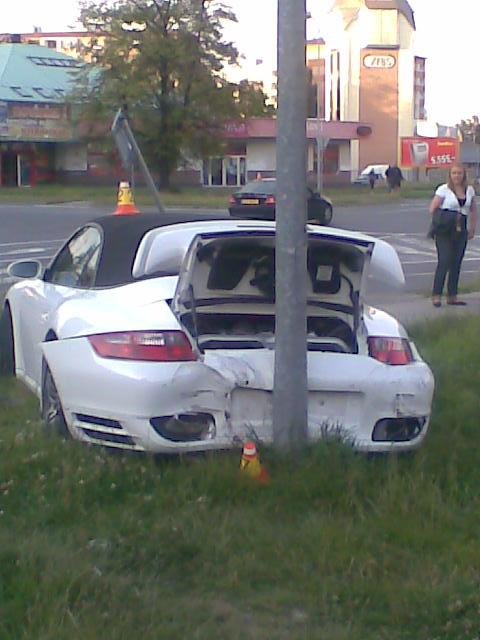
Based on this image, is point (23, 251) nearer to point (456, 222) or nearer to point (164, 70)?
point (456, 222)

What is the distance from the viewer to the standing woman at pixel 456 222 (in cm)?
1348

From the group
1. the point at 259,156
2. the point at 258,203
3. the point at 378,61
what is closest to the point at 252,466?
the point at 258,203

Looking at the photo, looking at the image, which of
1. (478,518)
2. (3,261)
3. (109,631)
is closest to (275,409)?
(478,518)

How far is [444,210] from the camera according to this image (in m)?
13.5

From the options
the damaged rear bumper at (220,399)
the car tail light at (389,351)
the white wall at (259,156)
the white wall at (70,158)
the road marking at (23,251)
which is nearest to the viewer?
the damaged rear bumper at (220,399)

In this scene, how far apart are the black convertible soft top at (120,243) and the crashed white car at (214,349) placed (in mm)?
13

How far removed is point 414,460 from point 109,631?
248 centimetres

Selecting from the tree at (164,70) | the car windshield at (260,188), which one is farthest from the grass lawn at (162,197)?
the car windshield at (260,188)

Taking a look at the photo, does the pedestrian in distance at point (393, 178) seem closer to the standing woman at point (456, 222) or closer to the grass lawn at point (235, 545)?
the standing woman at point (456, 222)

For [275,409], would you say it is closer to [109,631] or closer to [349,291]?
[349,291]

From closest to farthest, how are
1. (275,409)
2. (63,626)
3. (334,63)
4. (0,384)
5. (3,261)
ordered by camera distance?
(63,626) → (275,409) → (0,384) → (3,261) → (334,63)

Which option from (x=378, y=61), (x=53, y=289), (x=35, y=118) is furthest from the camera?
(x=378, y=61)

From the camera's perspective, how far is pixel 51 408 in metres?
6.41

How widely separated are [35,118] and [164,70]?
11043 mm
